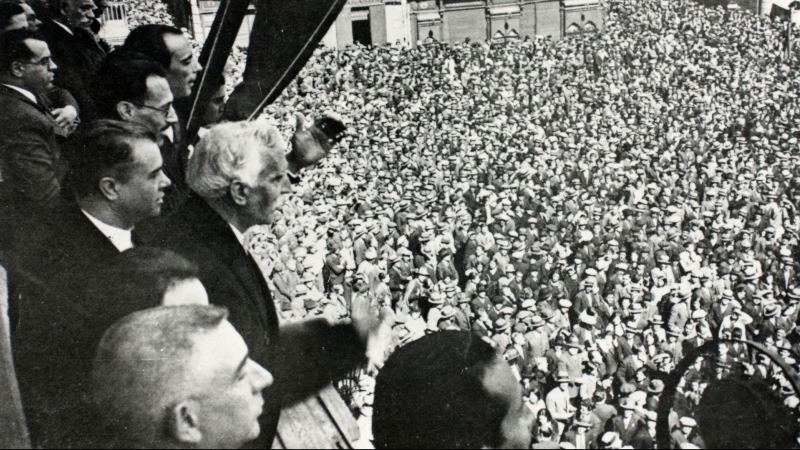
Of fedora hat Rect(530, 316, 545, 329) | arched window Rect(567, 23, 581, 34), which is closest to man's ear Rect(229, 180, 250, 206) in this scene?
fedora hat Rect(530, 316, 545, 329)

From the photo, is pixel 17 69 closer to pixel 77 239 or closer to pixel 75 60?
pixel 75 60

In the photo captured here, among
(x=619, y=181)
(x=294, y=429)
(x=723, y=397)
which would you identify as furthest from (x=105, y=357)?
(x=619, y=181)

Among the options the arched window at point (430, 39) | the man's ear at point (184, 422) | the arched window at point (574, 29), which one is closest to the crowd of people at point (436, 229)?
the man's ear at point (184, 422)

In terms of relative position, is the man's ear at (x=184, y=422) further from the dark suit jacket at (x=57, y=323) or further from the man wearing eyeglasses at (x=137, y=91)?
the man wearing eyeglasses at (x=137, y=91)

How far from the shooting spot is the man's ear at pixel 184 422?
51.1 inches

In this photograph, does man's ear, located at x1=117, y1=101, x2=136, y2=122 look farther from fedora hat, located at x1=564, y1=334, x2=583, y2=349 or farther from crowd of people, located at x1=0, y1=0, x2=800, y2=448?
fedora hat, located at x1=564, y1=334, x2=583, y2=349

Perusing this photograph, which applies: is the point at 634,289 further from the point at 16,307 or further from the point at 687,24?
the point at 687,24

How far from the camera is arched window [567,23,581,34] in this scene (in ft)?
106

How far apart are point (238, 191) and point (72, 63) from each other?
1.90 metres

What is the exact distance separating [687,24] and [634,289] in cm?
2298

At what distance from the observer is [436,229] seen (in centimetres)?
1140

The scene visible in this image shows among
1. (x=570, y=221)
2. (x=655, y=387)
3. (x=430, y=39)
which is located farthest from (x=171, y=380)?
(x=430, y=39)

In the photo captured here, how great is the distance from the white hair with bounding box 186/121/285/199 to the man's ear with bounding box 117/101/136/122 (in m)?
0.67

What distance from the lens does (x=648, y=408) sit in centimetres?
656
